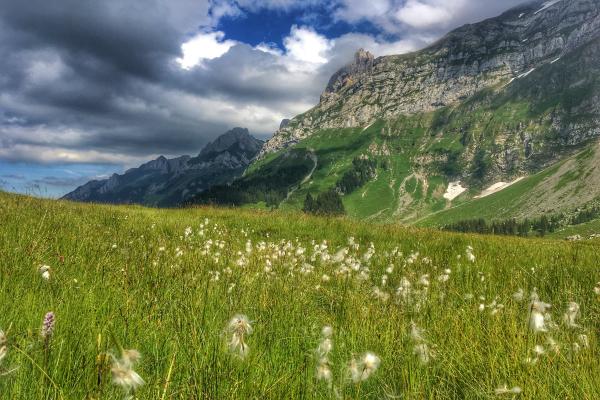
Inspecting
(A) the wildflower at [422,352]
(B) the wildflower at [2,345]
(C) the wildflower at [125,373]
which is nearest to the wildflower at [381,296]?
(A) the wildflower at [422,352]

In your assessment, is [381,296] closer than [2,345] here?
No

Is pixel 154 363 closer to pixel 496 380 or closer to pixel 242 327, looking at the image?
pixel 242 327

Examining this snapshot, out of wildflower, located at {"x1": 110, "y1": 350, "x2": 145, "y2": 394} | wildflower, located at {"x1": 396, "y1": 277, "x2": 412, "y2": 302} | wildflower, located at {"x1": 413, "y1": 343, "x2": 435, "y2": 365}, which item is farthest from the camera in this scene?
wildflower, located at {"x1": 396, "y1": 277, "x2": 412, "y2": 302}

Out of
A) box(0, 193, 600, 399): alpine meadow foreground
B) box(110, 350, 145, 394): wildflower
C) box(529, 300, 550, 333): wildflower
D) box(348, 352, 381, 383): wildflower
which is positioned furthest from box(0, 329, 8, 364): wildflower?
box(529, 300, 550, 333): wildflower

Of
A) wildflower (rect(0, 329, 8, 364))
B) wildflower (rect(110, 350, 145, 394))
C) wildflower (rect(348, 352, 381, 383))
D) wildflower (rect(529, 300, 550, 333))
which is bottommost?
wildflower (rect(529, 300, 550, 333))

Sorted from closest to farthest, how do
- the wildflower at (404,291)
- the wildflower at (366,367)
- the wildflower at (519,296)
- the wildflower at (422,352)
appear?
the wildflower at (366,367)
the wildflower at (422,352)
the wildflower at (519,296)
the wildflower at (404,291)

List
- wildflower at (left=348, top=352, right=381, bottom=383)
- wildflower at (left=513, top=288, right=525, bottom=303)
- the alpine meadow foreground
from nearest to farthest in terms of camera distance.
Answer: wildflower at (left=348, top=352, right=381, bottom=383) < the alpine meadow foreground < wildflower at (left=513, top=288, right=525, bottom=303)

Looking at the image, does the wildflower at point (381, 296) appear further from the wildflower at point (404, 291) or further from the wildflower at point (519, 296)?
the wildflower at point (519, 296)

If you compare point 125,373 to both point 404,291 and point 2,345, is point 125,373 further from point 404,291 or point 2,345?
point 404,291

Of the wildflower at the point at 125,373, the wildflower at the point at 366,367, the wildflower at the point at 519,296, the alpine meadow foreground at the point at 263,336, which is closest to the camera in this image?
the wildflower at the point at 125,373

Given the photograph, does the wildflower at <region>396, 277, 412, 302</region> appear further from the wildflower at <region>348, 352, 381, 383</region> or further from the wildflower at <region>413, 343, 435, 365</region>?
the wildflower at <region>348, 352, 381, 383</region>

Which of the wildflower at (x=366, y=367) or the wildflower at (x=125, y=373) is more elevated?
the wildflower at (x=125, y=373)

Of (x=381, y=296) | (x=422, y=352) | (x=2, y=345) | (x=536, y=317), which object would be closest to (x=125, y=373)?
(x=2, y=345)

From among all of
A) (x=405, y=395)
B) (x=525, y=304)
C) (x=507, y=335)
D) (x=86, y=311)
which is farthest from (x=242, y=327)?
(x=525, y=304)
